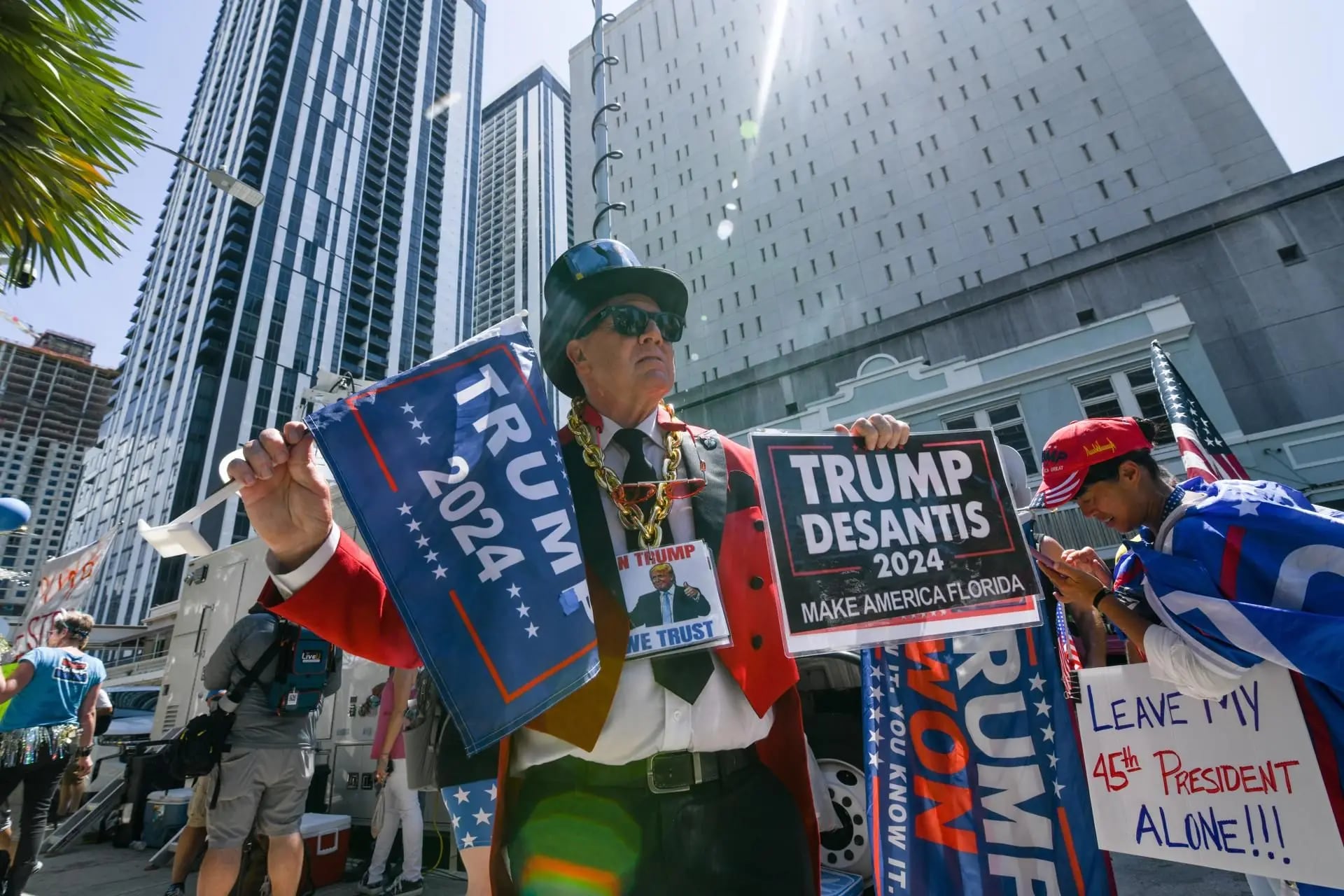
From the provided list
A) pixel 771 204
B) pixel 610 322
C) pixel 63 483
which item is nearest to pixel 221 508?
pixel 771 204

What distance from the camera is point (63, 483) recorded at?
382 ft

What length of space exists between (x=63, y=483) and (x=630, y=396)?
15920cm

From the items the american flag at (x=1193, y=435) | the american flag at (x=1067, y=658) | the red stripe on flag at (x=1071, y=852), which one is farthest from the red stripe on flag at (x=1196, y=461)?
the red stripe on flag at (x=1071, y=852)

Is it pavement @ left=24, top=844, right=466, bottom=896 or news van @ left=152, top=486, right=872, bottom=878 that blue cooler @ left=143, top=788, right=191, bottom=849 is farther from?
news van @ left=152, top=486, right=872, bottom=878

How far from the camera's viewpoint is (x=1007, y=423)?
20.2 m

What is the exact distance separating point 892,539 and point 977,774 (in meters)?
1.33

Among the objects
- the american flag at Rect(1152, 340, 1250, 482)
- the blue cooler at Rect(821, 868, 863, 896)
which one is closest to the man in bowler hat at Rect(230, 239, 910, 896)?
the american flag at Rect(1152, 340, 1250, 482)

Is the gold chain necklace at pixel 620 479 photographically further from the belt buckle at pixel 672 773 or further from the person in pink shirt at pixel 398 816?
the person in pink shirt at pixel 398 816

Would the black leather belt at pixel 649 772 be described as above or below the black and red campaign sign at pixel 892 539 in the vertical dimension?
below

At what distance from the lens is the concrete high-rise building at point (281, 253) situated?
200ft

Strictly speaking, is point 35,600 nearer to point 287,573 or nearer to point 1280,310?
point 287,573

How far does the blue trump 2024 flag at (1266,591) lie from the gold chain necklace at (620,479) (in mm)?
1741

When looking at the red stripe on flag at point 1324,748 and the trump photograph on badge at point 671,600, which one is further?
the red stripe on flag at point 1324,748

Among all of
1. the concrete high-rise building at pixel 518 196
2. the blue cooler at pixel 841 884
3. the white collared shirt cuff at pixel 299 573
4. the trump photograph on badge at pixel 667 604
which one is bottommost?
the blue cooler at pixel 841 884
